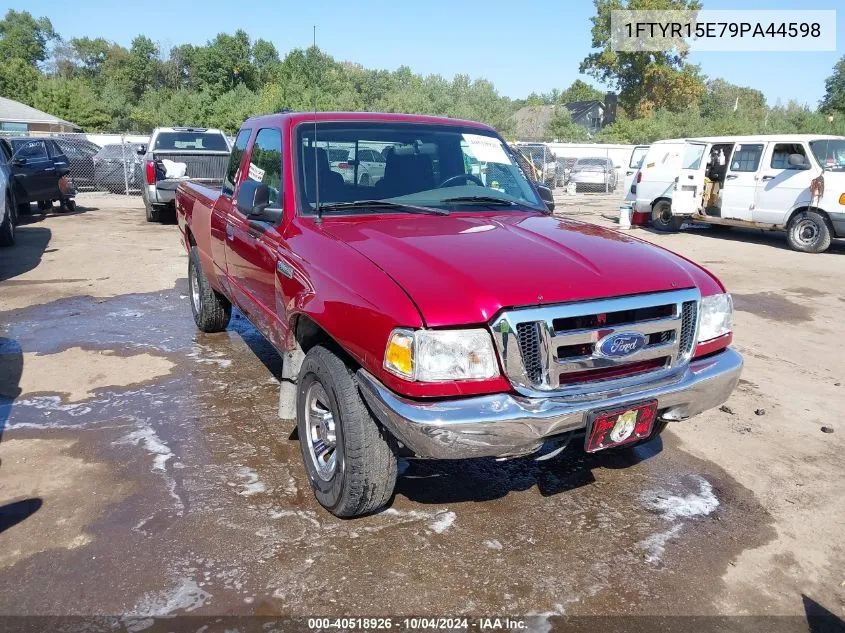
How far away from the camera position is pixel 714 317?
3.20m

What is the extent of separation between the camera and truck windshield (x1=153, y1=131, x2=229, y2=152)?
1394 cm

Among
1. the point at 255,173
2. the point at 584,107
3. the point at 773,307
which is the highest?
the point at 584,107

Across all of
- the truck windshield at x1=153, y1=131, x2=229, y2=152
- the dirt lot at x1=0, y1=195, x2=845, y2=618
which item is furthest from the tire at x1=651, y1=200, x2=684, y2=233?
the truck windshield at x1=153, y1=131, x2=229, y2=152

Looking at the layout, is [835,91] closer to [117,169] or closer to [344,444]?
[117,169]

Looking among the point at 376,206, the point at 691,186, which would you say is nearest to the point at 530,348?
the point at 376,206

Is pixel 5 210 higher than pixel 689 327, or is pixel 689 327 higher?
pixel 689 327

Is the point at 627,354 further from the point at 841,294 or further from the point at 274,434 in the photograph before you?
the point at 841,294

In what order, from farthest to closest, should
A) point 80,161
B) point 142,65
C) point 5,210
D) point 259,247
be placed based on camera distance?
point 142,65, point 80,161, point 5,210, point 259,247

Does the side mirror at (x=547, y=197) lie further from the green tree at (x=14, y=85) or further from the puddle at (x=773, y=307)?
the green tree at (x=14, y=85)

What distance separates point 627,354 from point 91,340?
5.06 m

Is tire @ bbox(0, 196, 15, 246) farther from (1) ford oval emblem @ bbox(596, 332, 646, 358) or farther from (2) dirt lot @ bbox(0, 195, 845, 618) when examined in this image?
(1) ford oval emblem @ bbox(596, 332, 646, 358)

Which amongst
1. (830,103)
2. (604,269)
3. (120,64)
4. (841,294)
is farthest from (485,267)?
(120,64)

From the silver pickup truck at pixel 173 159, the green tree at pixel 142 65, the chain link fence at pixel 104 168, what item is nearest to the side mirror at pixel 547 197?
Answer: the silver pickup truck at pixel 173 159

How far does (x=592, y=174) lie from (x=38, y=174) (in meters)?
18.7
